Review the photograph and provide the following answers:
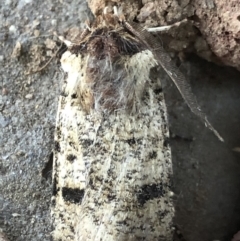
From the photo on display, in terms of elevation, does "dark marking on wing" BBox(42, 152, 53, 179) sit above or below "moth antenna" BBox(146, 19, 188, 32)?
below

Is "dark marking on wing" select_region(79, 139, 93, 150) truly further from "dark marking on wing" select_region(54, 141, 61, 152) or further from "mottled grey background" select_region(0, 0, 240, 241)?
"mottled grey background" select_region(0, 0, 240, 241)

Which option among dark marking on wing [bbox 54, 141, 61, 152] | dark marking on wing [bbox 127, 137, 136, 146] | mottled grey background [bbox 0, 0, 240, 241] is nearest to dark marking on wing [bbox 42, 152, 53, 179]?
mottled grey background [bbox 0, 0, 240, 241]

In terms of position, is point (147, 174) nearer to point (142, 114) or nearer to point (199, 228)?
point (142, 114)

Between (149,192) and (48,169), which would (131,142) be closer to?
(149,192)

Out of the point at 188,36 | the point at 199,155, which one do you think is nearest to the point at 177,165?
the point at 199,155

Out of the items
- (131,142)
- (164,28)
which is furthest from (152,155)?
(164,28)
